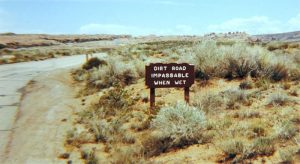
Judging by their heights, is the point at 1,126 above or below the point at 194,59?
below

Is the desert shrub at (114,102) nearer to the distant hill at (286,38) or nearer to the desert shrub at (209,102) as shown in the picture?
the desert shrub at (209,102)

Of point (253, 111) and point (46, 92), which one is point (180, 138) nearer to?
point (253, 111)

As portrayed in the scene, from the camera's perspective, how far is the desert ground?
8.34 metres

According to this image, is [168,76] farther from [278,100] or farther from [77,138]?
[77,138]

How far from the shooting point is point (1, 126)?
1193cm

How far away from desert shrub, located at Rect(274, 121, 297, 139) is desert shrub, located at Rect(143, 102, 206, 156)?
1.62m

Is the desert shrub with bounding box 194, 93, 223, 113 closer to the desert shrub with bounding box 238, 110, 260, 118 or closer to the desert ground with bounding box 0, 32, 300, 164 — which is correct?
the desert ground with bounding box 0, 32, 300, 164

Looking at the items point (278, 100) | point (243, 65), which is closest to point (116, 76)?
point (243, 65)

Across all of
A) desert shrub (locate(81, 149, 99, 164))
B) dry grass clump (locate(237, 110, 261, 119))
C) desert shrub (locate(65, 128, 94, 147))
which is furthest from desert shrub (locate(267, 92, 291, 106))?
desert shrub (locate(81, 149, 99, 164))

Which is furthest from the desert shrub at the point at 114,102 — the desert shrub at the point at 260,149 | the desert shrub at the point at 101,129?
the desert shrub at the point at 260,149

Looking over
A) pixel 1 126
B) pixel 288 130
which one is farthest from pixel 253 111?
pixel 1 126

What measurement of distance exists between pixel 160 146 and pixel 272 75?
7.49 meters

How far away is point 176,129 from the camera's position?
9125 mm

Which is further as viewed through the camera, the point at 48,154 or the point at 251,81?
the point at 251,81
